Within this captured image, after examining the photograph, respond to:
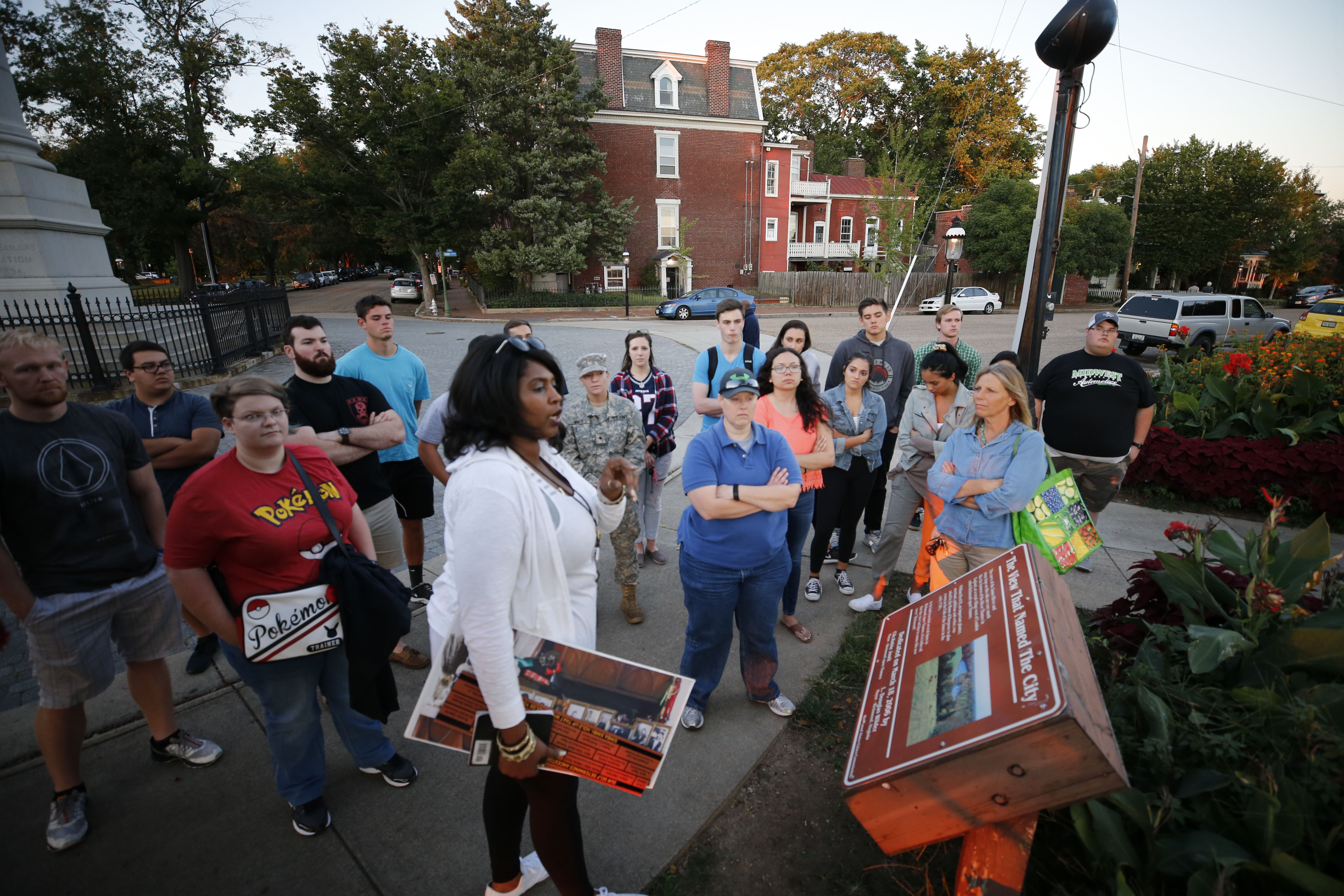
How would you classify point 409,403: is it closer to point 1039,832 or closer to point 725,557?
point 725,557

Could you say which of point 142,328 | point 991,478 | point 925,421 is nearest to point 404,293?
point 142,328

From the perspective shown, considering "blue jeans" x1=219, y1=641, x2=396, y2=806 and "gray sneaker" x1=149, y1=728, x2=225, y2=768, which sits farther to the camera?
"gray sneaker" x1=149, y1=728, x2=225, y2=768

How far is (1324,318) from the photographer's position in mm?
14633

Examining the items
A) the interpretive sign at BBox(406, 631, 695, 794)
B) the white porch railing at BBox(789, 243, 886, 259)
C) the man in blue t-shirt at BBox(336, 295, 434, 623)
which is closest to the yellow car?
the man in blue t-shirt at BBox(336, 295, 434, 623)

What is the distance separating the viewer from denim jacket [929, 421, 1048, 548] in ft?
10.6

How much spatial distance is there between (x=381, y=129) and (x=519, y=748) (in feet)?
106

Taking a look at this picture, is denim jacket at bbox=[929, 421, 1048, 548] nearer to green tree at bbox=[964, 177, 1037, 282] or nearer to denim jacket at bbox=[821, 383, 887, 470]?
Result: denim jacket at bbox=[821, 383, 887, 470]

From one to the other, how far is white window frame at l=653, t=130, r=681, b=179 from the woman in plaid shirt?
31.6m

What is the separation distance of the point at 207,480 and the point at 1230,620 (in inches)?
147

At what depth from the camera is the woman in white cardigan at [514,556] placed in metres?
1.56

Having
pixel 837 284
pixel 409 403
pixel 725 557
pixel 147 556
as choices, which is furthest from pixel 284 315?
pixel 837 284

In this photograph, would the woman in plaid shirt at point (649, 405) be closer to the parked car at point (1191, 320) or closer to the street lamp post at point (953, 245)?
the street lamp post at point (953, 245)

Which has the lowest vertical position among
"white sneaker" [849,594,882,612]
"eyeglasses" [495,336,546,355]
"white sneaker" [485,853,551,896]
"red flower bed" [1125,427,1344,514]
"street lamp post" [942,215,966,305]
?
"white sneaker" [849,594,882,612]

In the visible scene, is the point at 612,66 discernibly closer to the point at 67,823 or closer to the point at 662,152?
the point at 662,152
